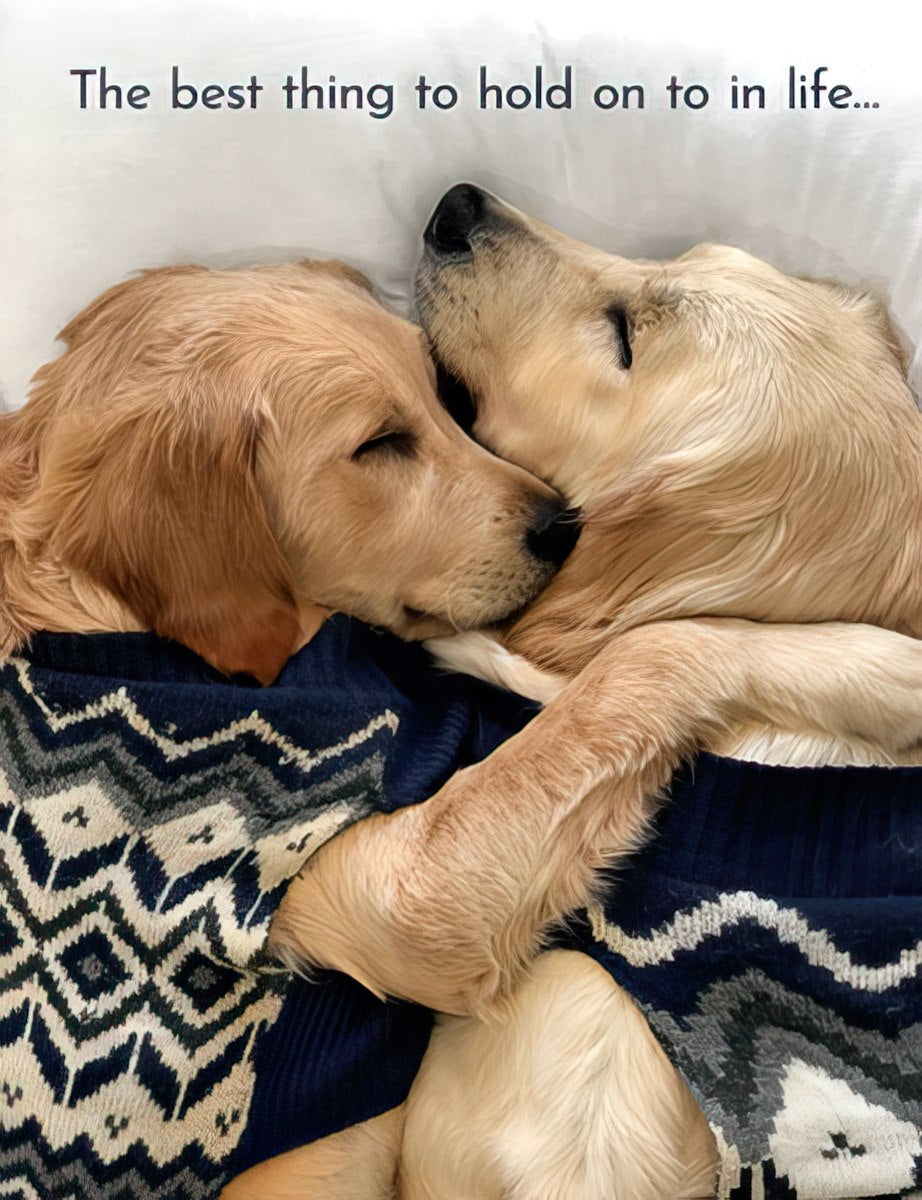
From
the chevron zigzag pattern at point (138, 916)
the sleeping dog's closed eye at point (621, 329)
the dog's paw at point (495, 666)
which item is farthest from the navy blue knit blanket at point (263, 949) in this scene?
the sleeping dog's closed eye at point (621, 329)

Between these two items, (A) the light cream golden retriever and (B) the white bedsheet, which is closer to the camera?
(A) the light cream golden retriever

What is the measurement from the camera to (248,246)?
1602 mm

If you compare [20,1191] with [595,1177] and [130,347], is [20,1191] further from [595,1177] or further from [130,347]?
[130,347]

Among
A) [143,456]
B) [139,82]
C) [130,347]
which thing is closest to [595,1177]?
[143,456]

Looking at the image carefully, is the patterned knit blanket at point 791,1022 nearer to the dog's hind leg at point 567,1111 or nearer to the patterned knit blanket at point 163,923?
the dog's hind leg at point 567,1111

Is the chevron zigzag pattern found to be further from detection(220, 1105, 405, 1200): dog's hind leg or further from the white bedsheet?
the white bedsheet

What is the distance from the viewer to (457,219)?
1.58m

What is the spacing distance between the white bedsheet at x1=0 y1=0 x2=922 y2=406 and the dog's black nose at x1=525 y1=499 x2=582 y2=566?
1.55ft

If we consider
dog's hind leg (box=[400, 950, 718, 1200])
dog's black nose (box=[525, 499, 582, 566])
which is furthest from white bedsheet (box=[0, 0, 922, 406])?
dog's hind leg (box=[400, 950, 718, 1200])

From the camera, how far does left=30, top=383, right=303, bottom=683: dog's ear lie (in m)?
1.34

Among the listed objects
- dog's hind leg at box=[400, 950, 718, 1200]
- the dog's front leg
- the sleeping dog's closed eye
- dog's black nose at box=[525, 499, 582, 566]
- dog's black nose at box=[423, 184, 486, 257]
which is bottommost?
dog's hind leg at box=[400, 950, 718, 1200]

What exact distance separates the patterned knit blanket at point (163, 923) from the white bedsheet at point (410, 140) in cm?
61

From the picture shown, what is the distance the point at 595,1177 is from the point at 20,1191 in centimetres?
67

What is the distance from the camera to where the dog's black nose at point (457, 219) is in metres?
1.57
